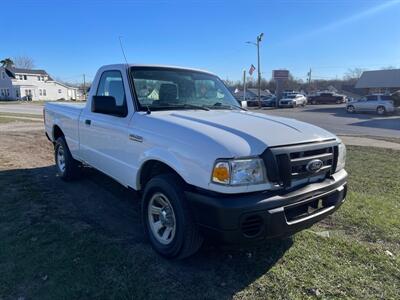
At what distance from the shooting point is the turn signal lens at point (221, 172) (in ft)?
9.08

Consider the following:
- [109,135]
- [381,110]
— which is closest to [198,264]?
[109,135]

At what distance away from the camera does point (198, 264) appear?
3.40 metres

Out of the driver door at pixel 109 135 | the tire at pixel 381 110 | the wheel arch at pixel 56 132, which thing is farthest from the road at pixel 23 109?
the tire at pixel 381 110

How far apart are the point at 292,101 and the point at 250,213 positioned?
4239 cm

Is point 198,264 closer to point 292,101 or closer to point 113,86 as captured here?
point 113,86

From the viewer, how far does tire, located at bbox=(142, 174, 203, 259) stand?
308cm

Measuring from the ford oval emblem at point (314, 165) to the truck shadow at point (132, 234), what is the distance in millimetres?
853

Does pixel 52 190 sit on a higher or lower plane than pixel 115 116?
lower

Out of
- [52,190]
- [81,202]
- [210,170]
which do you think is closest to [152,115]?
[210,170]

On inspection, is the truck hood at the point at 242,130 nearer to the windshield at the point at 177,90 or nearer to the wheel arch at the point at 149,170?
the windshield at the point at 177,90

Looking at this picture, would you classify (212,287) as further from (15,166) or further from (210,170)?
(15,166)

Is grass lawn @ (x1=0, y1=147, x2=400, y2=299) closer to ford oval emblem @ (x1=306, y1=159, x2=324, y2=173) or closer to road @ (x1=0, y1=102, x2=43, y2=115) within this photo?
ford oval emblem @ (x1=306, y1=159, x2=324, y2=173)

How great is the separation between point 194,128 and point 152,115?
2.34ft

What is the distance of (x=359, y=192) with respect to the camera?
5711 mm
